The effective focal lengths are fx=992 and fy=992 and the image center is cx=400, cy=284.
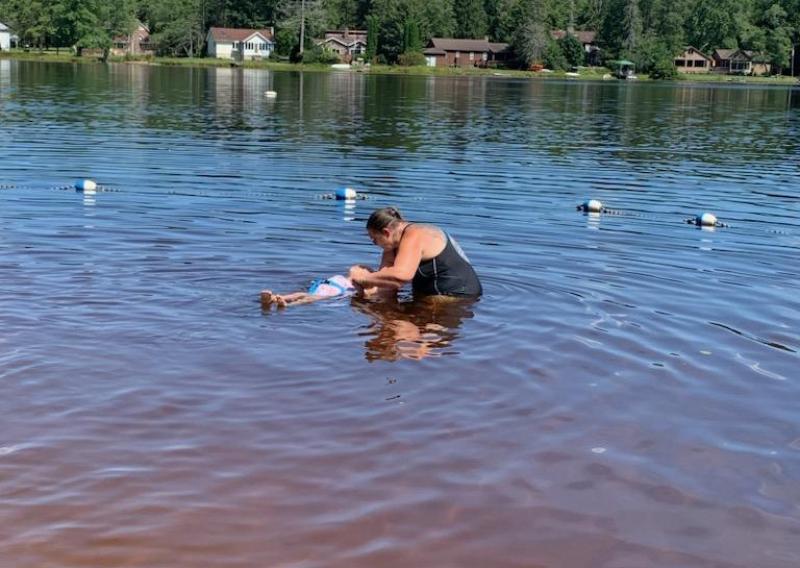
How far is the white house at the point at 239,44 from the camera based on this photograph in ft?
479

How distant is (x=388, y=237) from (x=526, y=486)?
16.4 feet

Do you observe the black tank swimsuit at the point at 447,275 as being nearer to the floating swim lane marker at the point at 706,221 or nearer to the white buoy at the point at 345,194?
the floating swim lane marker at the point at 706,221

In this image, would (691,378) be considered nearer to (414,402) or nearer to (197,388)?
(414,402)

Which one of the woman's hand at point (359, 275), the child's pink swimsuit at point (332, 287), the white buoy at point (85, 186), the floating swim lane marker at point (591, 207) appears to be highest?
the white buoy at point (85, 186)

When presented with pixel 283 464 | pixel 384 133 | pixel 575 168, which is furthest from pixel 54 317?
pixel 384 133

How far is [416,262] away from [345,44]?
147359 millimetres

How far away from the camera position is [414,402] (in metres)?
8.83

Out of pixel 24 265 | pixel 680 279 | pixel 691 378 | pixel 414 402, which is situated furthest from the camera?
pixel 680 279

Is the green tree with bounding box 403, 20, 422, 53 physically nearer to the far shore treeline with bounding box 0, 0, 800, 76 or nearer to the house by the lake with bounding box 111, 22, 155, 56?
the far shore treeline with bounding box 0, 0, 800, 76

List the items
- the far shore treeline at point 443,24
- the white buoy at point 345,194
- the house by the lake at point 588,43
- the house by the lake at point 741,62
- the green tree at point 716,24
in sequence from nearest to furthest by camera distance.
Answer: the white buoy at point 345,194 → the far shore treeline at point 443,24 → the house by the lake at point 588,43 → the house by the lake at point 741,62 → the green tree at point 716,24

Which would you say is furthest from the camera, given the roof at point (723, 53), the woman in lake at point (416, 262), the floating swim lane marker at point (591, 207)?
the roof at point (723, 53)

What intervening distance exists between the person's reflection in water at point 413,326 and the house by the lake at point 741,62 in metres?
169

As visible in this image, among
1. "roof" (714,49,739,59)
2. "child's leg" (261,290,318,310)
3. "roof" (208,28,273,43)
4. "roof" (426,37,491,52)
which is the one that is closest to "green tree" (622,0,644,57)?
"roof" (714,49,739,59)

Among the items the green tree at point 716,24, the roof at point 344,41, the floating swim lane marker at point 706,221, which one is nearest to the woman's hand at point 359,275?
the floating swim lane marker at point 706,221
